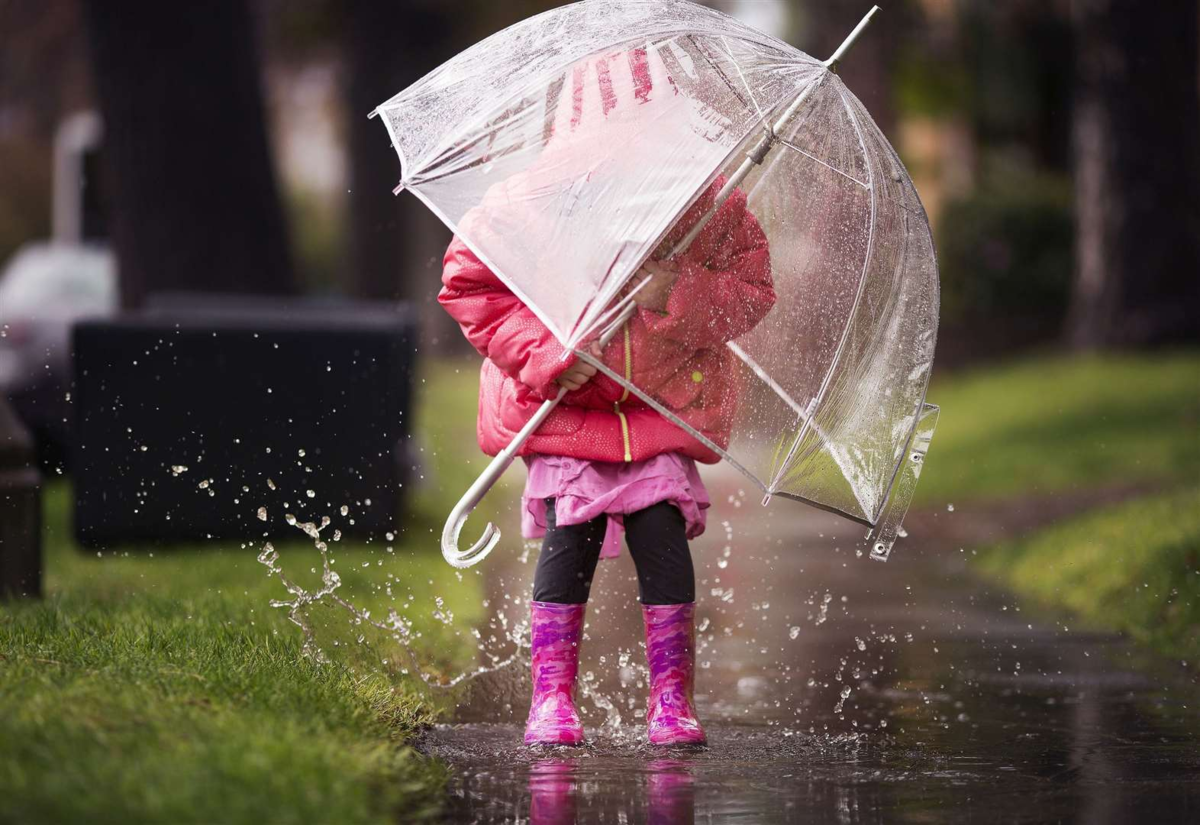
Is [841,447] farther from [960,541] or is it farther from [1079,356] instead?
[1079,356]

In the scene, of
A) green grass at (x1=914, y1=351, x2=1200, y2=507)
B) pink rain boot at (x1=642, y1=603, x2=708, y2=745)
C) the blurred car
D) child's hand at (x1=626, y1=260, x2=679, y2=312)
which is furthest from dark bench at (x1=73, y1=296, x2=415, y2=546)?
green grass at (x1=914, y1=351, x2=1200, y2=507)

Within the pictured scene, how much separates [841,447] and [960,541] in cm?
516

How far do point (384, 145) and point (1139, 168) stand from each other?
39.8 ft

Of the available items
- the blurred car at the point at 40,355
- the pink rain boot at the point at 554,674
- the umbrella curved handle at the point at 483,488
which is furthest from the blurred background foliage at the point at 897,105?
the pink rain boot at the point at 554,674

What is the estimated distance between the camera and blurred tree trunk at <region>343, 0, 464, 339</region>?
74.9 ft

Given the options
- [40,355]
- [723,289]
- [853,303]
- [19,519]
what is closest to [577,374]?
[723,289]

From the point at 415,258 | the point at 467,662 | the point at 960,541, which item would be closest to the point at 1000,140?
the point at 415,258

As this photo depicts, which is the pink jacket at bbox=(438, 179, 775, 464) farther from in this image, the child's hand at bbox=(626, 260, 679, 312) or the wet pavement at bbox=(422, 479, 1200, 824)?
the wet pavement at bbox=(422, 479, 1200, 824)

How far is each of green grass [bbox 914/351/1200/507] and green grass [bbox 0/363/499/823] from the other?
5.51 meters

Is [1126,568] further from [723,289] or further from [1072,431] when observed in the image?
[1072,431]

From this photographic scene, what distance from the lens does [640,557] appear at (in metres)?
4.91

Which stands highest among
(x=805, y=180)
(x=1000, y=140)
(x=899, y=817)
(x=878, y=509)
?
(x=1000, y=140)

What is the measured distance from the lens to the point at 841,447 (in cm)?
490

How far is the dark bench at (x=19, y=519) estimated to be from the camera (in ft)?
21.2
